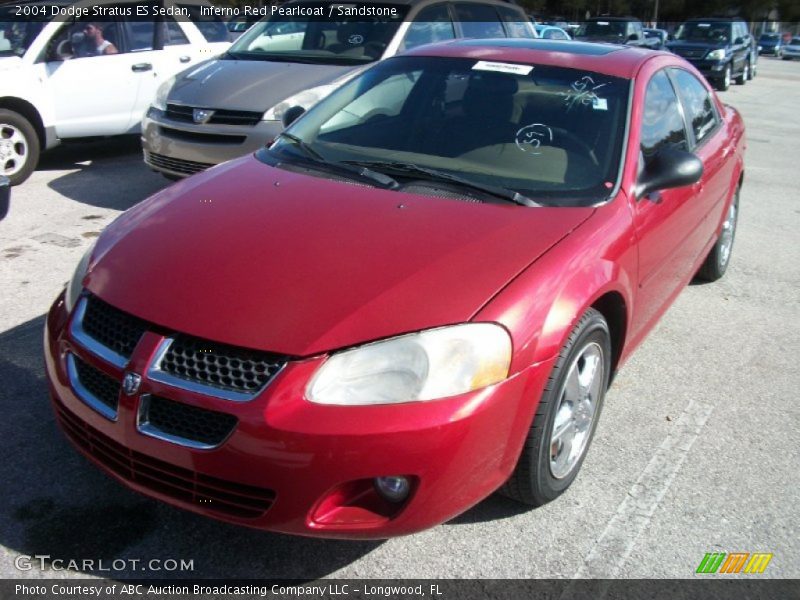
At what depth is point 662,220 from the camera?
3607mm

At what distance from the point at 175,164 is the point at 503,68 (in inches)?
143

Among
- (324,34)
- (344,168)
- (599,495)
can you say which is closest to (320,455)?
(599,495)

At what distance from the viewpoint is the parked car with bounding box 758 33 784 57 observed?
46312mm

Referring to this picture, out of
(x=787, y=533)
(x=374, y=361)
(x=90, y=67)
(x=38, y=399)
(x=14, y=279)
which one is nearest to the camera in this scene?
(x=374, y=361)

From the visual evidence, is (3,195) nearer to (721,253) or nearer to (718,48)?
(721,253)

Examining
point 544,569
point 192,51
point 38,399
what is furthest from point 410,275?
point 192,51

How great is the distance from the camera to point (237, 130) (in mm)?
6453

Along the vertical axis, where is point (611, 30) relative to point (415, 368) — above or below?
above

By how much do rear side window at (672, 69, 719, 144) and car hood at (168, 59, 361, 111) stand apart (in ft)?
10.5

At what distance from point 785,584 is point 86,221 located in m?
5.51

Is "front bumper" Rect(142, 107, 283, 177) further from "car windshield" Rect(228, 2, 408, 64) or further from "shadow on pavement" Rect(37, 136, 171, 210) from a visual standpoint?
"car windshield" Rect(228, 2, 408, 64)

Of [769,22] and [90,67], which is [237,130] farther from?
[769,22]

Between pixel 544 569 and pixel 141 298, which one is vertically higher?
pixel 141 298

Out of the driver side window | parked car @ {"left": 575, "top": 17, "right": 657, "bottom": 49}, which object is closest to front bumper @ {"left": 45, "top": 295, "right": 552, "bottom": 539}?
the driver side window
